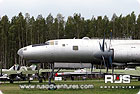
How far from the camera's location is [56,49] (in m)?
19.4

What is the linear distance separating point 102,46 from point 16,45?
4145 centimetres

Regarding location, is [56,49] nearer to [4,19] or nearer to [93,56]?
[93,56]

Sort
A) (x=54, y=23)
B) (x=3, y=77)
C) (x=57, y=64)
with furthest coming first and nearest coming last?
(x=54, y=23) → (x=3, y=77) → (x=57, y=64)

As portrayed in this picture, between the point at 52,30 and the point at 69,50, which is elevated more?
the point at 52,30

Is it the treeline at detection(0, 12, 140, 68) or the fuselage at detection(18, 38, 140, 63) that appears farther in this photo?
the treeline at detection(0, 12, 140, 68)

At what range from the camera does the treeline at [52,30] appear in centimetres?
5747

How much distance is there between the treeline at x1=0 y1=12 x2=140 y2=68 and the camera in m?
57.5

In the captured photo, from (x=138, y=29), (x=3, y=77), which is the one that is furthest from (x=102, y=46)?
(x=138, y=29)

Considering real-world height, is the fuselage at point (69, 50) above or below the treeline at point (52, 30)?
below

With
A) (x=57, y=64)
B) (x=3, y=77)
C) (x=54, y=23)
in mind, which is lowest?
(x=3, y=77)

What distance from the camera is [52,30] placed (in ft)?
196

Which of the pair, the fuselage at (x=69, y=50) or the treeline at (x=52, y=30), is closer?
the fuselage at (x=69, y=50)

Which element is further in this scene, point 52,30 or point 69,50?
point 52,30

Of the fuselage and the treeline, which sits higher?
the treeline
